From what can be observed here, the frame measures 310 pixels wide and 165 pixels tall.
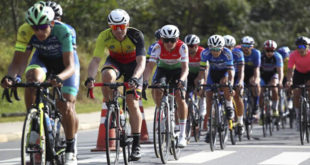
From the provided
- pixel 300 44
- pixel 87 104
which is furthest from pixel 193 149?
pixel 87 104

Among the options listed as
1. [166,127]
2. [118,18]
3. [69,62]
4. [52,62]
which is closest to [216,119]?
[166,127]

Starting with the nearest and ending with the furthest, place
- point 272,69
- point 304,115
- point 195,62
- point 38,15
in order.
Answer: point 38,15 → point 304,115 → point 195,62 → point 272,69

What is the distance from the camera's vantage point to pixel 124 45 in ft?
30.9

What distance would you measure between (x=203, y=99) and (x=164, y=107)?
4288mm

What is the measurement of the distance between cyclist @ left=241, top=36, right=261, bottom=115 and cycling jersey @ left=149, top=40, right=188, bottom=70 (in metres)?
3.66

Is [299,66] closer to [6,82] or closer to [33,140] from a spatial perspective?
[6,82]

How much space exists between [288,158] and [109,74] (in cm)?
319

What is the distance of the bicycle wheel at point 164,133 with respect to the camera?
31.7ft

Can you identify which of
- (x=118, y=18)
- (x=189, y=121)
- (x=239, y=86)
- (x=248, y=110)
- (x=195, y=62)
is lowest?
(x=189, y=121)

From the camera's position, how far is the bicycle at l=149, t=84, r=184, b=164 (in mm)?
9719

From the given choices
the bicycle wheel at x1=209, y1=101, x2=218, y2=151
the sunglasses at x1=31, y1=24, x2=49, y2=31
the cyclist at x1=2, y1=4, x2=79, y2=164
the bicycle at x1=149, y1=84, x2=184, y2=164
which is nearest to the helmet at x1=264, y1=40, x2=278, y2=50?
the bicycle wheel at x1=209, y1=101, x2=218, y2=151

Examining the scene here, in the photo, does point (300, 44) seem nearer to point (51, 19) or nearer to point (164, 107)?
point (164, 107)

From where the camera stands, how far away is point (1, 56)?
23.3m

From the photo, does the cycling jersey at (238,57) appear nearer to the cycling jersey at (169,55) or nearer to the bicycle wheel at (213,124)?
the bicycle wheel at (213,124)
